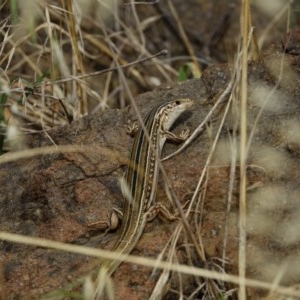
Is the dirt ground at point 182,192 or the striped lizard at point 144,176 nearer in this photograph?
the dirt ground at point 182,192

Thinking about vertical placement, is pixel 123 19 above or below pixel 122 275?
above

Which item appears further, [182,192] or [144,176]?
[144,176]

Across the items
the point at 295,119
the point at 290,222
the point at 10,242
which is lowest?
the point at 10,242

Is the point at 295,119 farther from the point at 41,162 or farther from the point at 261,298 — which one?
the point at 41,162

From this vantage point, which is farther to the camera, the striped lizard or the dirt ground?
the striped lizard

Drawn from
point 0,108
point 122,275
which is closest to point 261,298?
point 122,275
